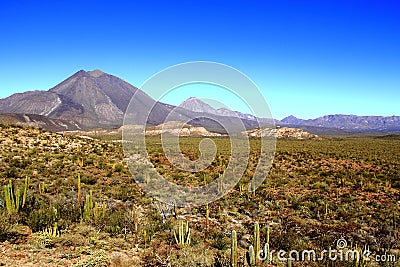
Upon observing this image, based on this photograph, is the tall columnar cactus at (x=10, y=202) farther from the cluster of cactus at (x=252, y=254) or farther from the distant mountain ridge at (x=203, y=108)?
the cluster of cactus at (x=252, y=254)

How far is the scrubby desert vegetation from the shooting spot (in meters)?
5.45

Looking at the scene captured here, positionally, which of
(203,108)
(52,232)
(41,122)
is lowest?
(52,232)

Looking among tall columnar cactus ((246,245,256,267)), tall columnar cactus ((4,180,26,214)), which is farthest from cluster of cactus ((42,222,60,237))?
tall columnar cactus ((246,245,256,267))

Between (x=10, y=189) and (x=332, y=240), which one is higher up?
(x=10, y=189)

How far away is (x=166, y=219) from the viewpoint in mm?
7992

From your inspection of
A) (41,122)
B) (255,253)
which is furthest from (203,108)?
(41,122)

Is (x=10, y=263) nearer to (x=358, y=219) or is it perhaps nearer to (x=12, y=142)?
(x=358, y=219)

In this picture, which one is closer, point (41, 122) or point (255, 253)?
point (255, 253)

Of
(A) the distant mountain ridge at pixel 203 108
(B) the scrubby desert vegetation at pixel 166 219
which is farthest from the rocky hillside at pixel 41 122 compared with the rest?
(A) the distant mountain ridge at pixel 203 108

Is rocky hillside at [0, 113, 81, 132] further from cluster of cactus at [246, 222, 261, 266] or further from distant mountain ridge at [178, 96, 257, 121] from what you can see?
cluster of cactus at [246, 222, 261, 266]

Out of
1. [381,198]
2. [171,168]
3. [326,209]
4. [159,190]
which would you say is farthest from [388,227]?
[171,168]

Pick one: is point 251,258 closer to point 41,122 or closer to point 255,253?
point 255,253

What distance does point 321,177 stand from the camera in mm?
15828

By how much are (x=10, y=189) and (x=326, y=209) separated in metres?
9.04
